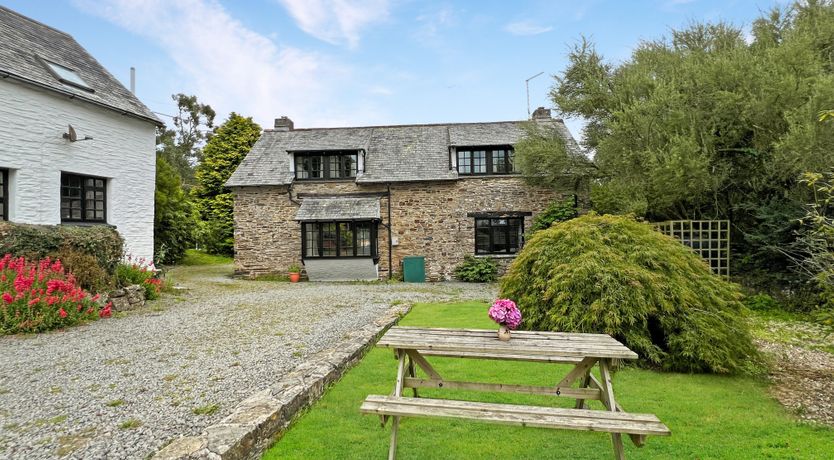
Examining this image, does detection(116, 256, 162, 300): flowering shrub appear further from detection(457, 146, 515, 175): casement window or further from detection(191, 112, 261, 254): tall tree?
detection(191, 112, 261, 254): tall tree

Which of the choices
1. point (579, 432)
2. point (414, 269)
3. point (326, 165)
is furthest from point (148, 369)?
point (326, 165)

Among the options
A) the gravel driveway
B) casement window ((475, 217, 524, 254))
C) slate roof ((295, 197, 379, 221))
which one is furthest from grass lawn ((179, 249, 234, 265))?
casement window ((475, 217, 524, 254))

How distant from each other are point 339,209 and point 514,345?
14456 mm

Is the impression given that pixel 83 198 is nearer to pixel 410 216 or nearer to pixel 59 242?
pixel 59 242

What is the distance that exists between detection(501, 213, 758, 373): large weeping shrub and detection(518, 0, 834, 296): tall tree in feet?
20.5

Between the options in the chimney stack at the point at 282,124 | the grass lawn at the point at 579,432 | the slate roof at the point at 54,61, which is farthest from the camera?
the chimney stack at the point at 282,124

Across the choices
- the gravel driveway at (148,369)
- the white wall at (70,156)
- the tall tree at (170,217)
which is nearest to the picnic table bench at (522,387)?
the gravel driveway at (148,369)

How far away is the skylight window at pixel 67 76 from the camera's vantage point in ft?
39.1

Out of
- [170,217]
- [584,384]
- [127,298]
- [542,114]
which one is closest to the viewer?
[584,384]

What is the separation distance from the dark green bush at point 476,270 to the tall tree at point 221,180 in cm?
1739

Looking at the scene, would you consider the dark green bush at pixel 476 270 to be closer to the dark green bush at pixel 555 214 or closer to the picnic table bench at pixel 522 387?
the dark green bush at pixel 555 214

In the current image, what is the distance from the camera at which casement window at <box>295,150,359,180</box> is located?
59.9ft

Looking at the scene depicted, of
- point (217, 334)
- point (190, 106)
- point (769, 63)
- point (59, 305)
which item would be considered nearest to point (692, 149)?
point (769, 63)

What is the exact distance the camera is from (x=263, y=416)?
11.5 ft
